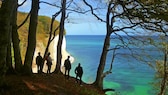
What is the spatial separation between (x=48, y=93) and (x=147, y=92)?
44374 mm

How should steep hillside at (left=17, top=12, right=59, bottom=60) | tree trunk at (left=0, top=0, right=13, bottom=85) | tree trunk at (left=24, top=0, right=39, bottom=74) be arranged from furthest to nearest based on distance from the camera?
steep hillside at (left=17, top=12, right=59, bottom=60) → tree trunk at (left=24, top=0, right=39, bottom=74) → tree trunk at (left=0, top=0, right=13, bottom=85)

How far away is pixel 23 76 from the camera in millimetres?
16188

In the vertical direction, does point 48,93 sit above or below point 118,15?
below

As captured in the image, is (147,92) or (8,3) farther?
(147,92)

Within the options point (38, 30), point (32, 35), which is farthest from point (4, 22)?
point (38, 30)

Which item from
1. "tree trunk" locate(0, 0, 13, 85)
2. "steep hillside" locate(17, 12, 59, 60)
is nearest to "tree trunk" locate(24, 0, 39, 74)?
"tree trunk" locate(0, 0, 13, 85)

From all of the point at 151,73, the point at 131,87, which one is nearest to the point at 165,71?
the point at 131,87

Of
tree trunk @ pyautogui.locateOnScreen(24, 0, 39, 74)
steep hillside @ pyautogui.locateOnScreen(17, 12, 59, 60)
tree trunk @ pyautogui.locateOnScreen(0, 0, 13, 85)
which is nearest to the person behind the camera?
tree trunk @ pyautogui.locateOnScreen(0, 0, 13, 85)

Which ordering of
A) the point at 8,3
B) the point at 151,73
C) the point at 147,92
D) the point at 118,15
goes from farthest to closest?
the point at 151,73, the point at 147,92, the point at 118,15, the point at 8,3

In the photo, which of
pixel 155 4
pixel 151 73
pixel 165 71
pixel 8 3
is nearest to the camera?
pixel 8 3

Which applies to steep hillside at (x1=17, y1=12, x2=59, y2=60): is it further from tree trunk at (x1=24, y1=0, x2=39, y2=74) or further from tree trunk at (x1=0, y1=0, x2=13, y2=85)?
tree trunk at (x1=0, y1=0, x2=13, y2=85)

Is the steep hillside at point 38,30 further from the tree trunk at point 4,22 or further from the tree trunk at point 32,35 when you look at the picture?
the tree trunk at point 4,22

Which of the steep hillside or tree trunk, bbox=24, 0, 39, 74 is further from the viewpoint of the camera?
the steep hillside

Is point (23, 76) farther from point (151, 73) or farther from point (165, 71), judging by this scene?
→ point (151, 73)
